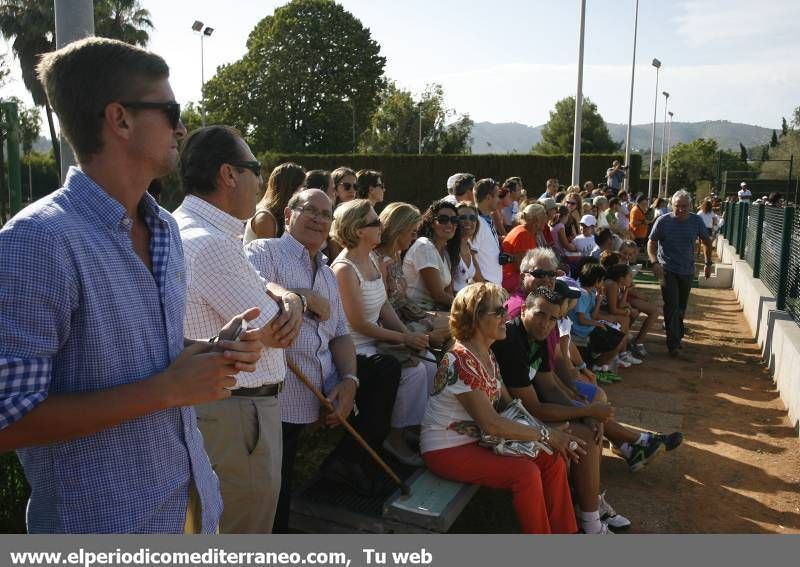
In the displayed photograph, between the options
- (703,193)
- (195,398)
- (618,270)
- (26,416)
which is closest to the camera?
(26,416)

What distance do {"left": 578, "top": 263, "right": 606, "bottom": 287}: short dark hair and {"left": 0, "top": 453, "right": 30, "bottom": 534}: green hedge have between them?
5.73 m

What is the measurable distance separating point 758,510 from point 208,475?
14.4 ft

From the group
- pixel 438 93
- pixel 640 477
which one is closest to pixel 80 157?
pixel 640 477

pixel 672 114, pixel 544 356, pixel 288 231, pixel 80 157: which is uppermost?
pixel 672 114

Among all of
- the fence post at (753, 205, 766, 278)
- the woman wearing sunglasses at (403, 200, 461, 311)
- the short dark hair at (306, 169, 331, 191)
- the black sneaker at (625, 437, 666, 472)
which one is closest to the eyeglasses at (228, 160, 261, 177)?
the short dark hair at (306, 169, 331, 191)

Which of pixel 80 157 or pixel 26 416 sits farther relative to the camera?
pixel 80 157

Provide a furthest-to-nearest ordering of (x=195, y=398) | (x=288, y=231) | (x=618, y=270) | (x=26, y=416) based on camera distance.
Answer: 1. (x=618, y=270)
2. (x=288, y=231)
3. (x=195, y=398)
4. (x=26, y=416)

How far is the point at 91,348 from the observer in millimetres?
1466

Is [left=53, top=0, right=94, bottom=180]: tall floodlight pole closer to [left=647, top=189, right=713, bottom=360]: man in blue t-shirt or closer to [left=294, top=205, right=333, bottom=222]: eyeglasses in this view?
[left=294, top=205, right=333, bottom=222]: eyeglasses

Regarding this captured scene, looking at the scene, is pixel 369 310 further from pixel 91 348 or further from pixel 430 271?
pixel 91 348

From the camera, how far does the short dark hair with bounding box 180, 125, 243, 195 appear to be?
2611mm

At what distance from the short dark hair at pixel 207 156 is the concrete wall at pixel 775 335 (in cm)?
586
